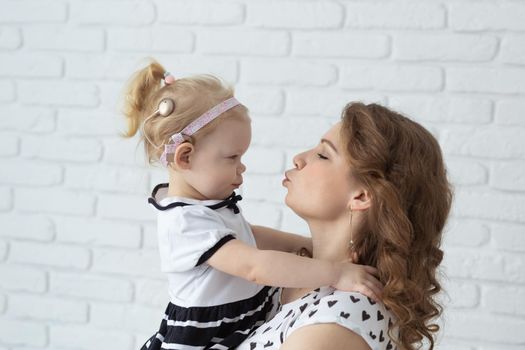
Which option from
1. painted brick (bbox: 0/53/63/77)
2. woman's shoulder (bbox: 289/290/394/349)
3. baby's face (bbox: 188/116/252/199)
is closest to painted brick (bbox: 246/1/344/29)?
painted brick (bbox: 0/53/63/77)

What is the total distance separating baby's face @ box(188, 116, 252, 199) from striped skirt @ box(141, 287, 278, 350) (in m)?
0.26

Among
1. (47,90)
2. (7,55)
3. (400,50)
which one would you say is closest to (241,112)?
(400,50)

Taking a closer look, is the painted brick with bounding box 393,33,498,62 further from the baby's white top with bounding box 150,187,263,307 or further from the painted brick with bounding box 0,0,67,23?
the painted brick with bounding box 0,0,67,23

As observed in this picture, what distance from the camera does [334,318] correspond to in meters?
1.31

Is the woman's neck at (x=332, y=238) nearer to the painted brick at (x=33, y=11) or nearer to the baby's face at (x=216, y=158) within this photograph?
the baby's face at (x=216, y=158)

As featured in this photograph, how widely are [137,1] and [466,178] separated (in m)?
1.30

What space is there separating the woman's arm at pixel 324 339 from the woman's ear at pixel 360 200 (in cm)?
27

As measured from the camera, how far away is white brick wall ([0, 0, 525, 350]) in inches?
88.5

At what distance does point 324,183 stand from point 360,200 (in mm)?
84

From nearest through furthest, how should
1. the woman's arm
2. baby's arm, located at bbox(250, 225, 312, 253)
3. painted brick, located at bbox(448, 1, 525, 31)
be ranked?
the woman's arm → baby's arm, located at bbox(250, 225, 312, 253) → painted brick, located at bbox(448, 1, 525, 31)

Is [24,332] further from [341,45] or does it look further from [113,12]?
[341,45]

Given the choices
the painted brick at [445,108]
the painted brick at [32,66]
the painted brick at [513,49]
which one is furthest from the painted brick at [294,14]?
the painted brick at [32,66]

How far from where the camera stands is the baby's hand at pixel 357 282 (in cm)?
138

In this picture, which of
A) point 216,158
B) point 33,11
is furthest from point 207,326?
point 33,11
